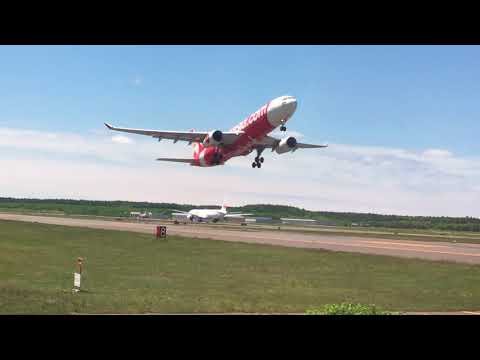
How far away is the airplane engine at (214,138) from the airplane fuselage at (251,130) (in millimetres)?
1417

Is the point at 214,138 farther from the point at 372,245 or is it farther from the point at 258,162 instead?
the point at 372,245

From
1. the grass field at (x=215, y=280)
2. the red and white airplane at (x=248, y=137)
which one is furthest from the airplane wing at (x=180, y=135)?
the grass field at (x=215, y=280)

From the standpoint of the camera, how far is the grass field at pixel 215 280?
13.2 metres

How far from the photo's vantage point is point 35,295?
44.2 ft

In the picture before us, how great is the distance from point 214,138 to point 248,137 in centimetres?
223

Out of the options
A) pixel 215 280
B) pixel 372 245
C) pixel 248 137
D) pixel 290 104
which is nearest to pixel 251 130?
pixel 248 137

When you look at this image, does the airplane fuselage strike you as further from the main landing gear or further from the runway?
the runway

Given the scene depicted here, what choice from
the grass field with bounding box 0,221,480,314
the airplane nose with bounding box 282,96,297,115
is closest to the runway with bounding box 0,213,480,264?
the grass field with bounding box 0,221,480,314

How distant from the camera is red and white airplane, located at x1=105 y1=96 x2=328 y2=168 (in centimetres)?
3206

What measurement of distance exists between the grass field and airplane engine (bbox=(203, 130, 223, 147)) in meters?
7.37
